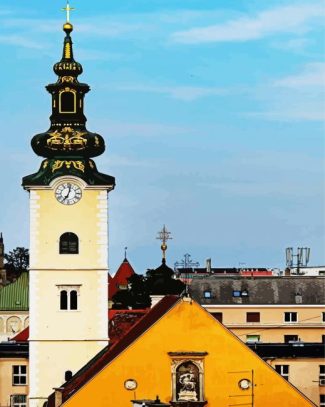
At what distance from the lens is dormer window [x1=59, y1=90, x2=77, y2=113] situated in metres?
70.7

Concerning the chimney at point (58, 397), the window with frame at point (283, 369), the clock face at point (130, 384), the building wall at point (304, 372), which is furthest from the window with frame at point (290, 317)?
the clock face at point (130, 384)

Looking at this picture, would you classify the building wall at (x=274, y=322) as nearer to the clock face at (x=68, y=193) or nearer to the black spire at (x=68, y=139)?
the black spire at (x=68, y=139)

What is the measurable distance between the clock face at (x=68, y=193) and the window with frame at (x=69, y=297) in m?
3.27

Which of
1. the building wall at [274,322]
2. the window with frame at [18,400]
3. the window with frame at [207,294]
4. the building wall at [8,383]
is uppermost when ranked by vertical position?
the window with frame at [207,294]

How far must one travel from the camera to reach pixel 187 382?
59906 millimetres

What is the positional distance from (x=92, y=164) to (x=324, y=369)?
12851mm

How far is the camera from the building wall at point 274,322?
331 ft

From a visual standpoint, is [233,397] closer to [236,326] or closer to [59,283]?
[59,283]

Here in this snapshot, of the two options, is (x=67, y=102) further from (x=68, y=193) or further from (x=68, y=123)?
(x=68, y=193)

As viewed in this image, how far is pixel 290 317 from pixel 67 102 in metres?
35.0

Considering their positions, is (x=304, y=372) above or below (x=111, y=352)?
above

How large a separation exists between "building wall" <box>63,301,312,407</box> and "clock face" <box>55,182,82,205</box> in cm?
1053

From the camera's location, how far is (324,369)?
74062mm

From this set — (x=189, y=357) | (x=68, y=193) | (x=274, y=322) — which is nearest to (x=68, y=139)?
(x=68, y=193)
